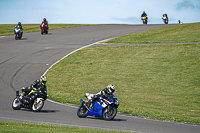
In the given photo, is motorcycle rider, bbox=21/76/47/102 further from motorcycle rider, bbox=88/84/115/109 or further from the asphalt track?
motorcycle rider, bbox=88/84/115/109

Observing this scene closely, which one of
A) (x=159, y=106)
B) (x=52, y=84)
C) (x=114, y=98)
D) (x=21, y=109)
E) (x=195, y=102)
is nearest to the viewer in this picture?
(x=114, y=98)

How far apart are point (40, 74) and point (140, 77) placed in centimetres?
783

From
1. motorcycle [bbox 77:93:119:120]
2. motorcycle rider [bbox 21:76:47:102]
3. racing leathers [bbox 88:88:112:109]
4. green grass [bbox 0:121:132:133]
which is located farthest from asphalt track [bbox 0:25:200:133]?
green grass [bbox 0:121:132:133]

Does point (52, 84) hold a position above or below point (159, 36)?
below

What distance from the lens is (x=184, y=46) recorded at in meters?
33.9

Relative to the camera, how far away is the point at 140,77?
24.8 meters

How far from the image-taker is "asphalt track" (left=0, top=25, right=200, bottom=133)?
1253cm

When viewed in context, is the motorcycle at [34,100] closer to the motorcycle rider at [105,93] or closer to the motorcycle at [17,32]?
the motorcycle rider at [105,93]

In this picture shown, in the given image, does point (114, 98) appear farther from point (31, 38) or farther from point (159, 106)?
point (31, 38)

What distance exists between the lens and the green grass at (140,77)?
17.8 meters

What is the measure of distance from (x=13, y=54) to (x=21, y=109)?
17.6 metres

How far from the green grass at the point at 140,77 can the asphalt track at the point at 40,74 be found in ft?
4.72

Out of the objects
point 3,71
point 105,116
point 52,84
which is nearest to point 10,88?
point 52,84

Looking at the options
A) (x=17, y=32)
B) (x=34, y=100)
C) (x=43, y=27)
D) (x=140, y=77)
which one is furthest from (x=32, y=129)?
(x=43, y=27)
